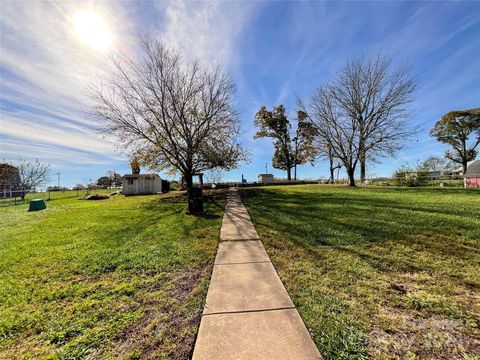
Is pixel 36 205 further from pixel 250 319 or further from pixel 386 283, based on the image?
pixel 386 283

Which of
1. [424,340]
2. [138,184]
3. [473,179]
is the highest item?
[138,184]

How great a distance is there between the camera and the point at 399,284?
121 inches

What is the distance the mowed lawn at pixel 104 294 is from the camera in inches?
84.0

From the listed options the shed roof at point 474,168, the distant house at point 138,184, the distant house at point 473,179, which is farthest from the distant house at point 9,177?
the shed roof at point 474,168

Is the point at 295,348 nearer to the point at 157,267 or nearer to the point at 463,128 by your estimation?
the point at 157,267

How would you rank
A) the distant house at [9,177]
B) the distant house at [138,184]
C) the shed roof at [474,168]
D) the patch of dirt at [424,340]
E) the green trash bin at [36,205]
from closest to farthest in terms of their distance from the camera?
the patch of dirt at [424,340] → the green trash bin at [36,205] → the shed roof at [474,168] → the distant house at [138,184] → the distant house at [9,177]

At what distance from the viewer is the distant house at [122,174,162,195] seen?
84.0 ft

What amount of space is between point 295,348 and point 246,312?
2.27 ft

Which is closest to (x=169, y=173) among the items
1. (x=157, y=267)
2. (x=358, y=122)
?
(x=157, y=267)

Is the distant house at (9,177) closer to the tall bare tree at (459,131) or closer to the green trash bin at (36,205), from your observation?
the green trash bin at (36,205)

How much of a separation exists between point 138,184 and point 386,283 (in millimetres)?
26851

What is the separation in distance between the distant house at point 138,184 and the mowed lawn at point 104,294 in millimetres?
20407

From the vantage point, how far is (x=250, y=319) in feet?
7.86

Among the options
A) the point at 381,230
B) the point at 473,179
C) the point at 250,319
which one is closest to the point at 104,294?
the point at 250,319
